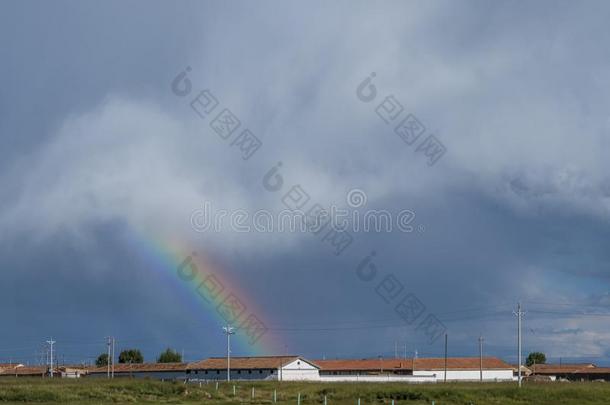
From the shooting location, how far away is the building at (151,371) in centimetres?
14575

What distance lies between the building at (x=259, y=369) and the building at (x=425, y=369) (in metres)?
3.69

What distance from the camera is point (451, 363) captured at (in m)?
144

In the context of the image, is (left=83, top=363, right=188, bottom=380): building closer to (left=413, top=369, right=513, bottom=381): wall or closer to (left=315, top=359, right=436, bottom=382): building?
(left=315, top=359, right=436, bottom=382): building

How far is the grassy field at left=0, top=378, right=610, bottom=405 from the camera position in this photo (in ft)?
247

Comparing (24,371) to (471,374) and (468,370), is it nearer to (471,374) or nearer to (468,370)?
(468,370)

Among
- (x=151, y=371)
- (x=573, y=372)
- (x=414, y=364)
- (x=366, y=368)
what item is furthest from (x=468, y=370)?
(x=151, y=371)

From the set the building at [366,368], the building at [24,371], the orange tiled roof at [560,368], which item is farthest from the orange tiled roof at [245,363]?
the orange tiled roof at [560,368]

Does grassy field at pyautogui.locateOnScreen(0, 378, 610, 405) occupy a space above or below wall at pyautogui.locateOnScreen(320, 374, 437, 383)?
above

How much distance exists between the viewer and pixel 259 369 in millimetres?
134000

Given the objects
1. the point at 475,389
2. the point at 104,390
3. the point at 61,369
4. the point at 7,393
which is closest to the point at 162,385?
the point at 104,390

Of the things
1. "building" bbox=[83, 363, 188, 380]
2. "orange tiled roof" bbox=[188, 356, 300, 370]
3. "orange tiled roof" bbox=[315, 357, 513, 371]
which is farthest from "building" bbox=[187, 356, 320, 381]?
"orange tiled roof" bbox=[315, 357, 513, 371]

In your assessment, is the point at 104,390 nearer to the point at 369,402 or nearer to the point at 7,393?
the point at 7,393

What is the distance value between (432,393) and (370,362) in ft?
249

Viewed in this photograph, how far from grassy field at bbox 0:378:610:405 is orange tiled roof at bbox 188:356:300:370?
4553 centimetres
